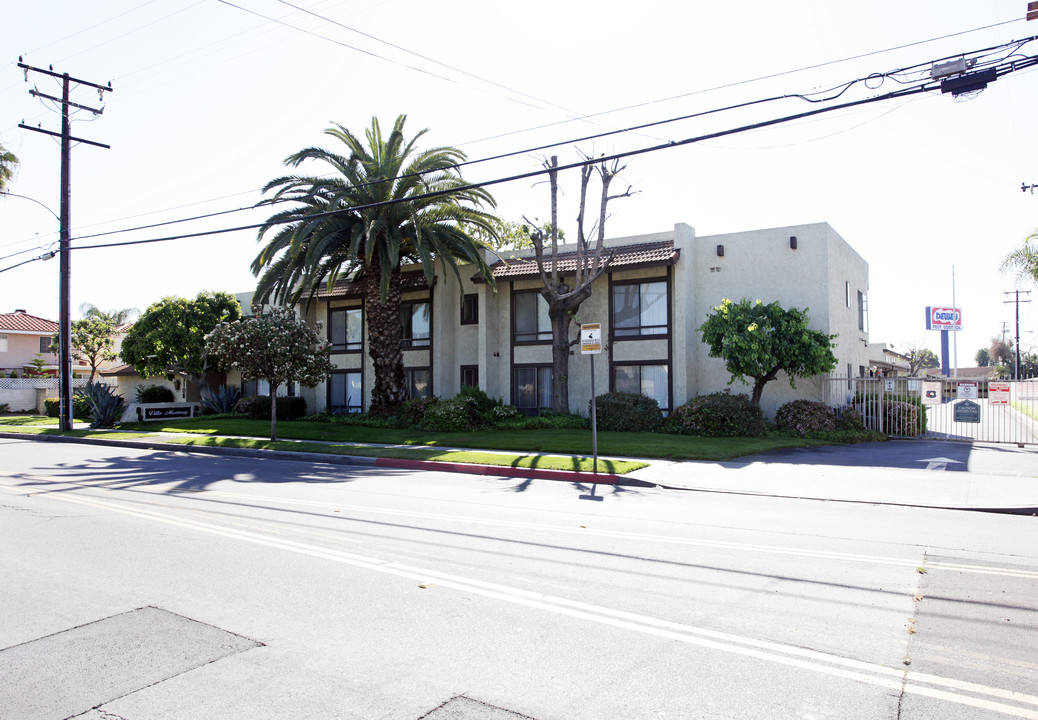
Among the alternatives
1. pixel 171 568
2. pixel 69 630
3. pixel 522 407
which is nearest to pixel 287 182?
pixel 522 407

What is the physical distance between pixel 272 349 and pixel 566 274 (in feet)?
33.2

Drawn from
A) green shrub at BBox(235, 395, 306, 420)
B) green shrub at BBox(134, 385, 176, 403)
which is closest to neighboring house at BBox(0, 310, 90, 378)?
green shrub at BBox(134, 385, 176, 403)

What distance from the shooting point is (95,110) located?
2539 cm

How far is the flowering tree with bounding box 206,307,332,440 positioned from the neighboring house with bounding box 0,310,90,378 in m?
41.4

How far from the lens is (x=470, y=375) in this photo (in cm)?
2770

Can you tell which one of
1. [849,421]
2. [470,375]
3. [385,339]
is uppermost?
[385,339]

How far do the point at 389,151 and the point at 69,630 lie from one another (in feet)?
63.3

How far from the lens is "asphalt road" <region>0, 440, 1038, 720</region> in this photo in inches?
154

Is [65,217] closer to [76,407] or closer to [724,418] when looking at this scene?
[76,407]

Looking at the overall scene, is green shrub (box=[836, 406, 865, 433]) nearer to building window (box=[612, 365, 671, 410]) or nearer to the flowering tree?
building window (box=[612, 365, 671, 410])

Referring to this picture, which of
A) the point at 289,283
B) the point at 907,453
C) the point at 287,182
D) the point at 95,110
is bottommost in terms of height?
the point at 907,453

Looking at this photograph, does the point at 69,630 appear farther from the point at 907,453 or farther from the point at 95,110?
the point at 95,110

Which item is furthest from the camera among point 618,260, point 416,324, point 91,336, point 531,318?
point 91,336

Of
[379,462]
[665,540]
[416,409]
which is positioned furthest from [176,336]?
[665,540]
